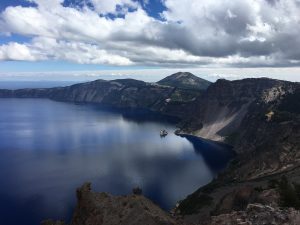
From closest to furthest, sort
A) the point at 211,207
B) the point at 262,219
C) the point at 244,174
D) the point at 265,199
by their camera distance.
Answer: the point at 262,219
the point at 265,199
the point at 211,207
the point at 244,174

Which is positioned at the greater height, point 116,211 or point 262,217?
point 262,217

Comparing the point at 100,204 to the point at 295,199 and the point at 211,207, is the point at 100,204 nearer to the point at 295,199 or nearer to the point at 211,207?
the point at 295,199

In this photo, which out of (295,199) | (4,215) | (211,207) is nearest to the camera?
(295,199)

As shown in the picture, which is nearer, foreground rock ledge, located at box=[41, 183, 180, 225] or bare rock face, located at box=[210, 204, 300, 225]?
bare rock face, located at box=[210, 204, 300, 225]

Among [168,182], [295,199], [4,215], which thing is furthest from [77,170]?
[295,199]

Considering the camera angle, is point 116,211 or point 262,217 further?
point 116,211
